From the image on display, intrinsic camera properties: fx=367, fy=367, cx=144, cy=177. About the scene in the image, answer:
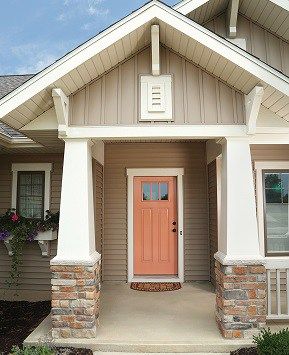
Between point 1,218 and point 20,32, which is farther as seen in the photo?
point 20,32

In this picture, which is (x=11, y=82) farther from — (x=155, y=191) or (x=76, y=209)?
(x=76, y=209)

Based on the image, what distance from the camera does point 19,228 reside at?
6.21m

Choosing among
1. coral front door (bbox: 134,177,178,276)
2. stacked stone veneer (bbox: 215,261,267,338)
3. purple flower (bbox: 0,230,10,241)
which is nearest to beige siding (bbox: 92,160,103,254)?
coral front door (bbox: 134,177,178,276)

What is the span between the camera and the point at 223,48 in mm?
4188

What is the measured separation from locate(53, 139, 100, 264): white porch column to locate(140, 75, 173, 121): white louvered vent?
2.77ft

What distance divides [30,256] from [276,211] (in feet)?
14.7

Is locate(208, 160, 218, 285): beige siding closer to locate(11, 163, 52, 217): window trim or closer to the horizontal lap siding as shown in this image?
the horizontal lap siding

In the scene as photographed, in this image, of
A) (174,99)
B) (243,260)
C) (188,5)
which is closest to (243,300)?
(243,260)

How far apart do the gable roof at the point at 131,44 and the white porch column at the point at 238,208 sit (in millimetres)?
795

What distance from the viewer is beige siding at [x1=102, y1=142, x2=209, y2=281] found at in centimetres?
706

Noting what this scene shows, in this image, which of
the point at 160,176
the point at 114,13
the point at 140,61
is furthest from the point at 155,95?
the point at 114,13

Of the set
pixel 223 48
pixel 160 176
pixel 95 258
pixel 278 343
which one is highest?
pixel 223 48

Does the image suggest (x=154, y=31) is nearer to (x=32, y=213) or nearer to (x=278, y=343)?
(x=278, y=343)

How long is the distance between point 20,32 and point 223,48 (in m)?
118
